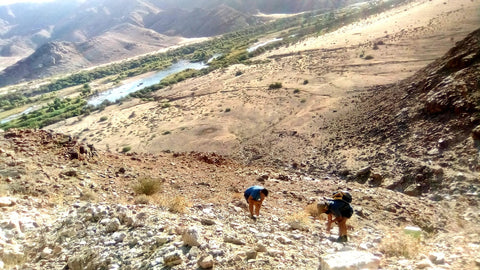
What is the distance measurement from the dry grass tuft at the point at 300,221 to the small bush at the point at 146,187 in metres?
3.74

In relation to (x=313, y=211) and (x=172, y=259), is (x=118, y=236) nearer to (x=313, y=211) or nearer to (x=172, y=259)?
(x=172, y=259)

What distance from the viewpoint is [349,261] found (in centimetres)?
449

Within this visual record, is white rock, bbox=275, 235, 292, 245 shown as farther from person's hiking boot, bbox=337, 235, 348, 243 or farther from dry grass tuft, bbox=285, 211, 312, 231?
person's hiking boot, bbox=337, 235, 348, 243

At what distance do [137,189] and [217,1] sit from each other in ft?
589

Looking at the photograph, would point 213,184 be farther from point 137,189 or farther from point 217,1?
point 217,1

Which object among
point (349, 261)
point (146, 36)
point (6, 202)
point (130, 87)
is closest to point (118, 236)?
point (6, 202)

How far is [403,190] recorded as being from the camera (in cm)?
1118

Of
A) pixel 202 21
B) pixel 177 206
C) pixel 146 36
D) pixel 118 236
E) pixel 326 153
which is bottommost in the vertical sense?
pixel 326 153

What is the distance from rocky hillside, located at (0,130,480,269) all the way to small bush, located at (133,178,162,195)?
0.27 metres

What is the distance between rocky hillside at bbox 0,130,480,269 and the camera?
534cm

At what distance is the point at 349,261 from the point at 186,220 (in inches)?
129

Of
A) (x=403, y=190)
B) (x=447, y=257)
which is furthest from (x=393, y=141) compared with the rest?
(x=447, y=257)

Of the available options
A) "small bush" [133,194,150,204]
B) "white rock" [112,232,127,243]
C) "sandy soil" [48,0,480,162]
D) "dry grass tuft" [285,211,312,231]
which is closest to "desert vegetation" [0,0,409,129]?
"sandy soil" [48,0,480,162]

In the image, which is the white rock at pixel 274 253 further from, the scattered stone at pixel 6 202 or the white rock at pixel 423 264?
the scattered stone at pixel 6 202
